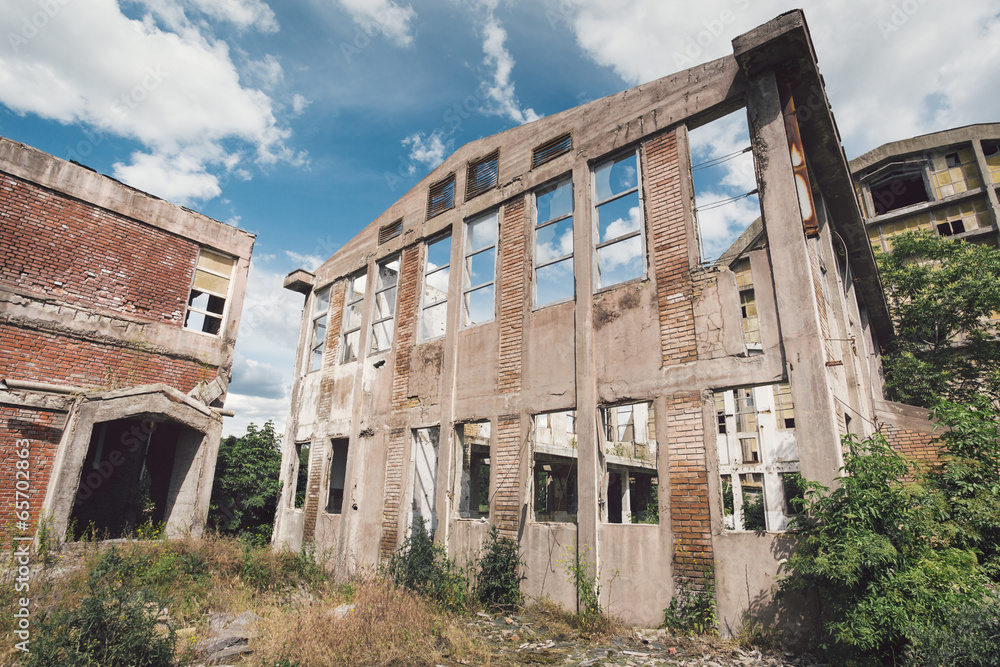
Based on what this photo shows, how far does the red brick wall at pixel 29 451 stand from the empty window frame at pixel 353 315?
5.84 meters

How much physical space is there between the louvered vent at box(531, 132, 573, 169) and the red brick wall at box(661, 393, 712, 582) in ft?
17.6

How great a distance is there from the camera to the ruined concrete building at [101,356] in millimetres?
9977

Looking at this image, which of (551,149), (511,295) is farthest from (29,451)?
(551,149)

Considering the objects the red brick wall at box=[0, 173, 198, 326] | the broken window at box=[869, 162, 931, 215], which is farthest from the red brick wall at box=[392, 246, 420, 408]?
the broken window at box=[869, 162, 931, 215]

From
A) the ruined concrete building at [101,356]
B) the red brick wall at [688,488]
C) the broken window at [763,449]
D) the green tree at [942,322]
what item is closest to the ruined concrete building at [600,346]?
the red brick wall at [688,488]

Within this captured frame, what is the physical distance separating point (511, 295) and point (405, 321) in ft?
10.5

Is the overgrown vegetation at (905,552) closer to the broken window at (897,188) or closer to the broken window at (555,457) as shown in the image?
the broken window at (555,457)

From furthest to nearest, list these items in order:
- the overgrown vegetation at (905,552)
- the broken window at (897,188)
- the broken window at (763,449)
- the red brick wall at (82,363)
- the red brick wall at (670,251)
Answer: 1. the broken window at (897,188)
2. the broken window at (763,449)
3. the red brick wall at (82,363)
4. the red brick wall at (670,251)
5. the overgrown vegetation at (905,552)

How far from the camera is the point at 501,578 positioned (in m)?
8.01

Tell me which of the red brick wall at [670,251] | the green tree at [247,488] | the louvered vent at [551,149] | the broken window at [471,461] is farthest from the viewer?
the green tree at [247,488]

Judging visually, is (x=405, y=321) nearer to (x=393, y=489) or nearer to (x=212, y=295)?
(x=393, y=489)

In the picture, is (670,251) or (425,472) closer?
(670,251)

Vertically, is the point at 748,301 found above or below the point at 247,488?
above

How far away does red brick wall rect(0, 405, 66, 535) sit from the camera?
958cm
